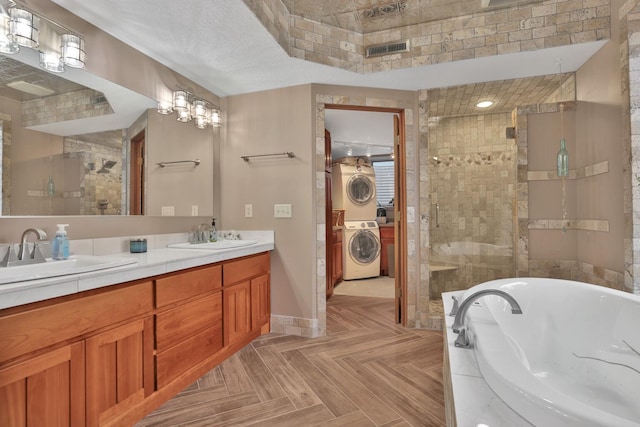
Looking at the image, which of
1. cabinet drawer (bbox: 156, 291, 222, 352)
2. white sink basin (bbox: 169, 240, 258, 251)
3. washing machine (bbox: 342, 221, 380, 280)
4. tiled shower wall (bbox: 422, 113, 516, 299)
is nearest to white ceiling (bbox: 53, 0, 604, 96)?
tiled shower wall (bbox: 422, 113, 516, 299)

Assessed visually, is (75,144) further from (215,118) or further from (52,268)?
(215,118)

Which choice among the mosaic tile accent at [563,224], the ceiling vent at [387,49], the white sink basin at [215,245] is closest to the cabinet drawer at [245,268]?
the white sink basin at [215,245]

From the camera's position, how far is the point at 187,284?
1.94 m

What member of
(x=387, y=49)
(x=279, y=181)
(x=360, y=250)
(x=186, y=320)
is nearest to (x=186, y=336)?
(x=186, y=320)

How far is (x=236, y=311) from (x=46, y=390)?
1279 mm

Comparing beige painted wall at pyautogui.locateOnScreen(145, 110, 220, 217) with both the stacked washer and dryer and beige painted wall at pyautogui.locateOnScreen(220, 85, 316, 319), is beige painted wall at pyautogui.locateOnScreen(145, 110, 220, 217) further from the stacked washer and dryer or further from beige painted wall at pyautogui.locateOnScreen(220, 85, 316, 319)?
the stacked washer and dryer

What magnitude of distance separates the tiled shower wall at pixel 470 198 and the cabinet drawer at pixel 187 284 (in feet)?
7.24

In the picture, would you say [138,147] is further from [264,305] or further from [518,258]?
[518,258]

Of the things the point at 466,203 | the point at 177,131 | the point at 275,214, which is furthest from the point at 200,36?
the point at 466,203

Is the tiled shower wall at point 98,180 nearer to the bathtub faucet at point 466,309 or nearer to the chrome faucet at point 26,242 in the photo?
the chrome faucet at point 26,242

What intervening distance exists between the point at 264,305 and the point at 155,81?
2.00 m

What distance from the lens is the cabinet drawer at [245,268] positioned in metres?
2.33

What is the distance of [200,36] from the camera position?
81.7 inches

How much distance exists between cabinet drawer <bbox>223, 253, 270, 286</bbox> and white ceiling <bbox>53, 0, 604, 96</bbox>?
5.01 ft
